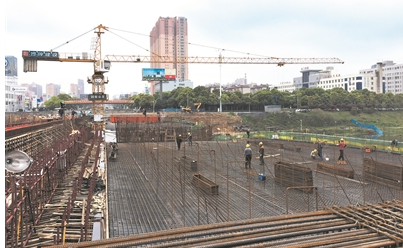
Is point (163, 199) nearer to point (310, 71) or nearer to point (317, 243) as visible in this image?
point (317, 243)

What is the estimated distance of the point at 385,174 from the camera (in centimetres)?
1301

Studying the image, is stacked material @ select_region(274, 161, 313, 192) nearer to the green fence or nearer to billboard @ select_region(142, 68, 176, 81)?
the green fence

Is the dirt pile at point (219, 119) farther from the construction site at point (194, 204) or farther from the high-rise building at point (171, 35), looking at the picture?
the high-rise building at point (171, 35)

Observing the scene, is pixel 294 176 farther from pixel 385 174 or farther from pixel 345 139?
pixel 345 139

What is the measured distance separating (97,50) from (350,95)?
52.8m

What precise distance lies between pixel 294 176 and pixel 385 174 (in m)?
3.65

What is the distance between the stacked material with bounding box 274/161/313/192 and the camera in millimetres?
11828

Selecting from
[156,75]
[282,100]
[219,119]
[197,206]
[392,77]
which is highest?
[392,77]

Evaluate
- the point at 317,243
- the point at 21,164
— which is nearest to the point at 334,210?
the point at 317,243

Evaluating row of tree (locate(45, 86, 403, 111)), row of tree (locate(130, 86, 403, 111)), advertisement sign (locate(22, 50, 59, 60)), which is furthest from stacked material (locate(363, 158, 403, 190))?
row of tree (locate(45, 86, 403, 111))

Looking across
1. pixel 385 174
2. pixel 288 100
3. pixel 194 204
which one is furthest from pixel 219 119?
pixel 194 204

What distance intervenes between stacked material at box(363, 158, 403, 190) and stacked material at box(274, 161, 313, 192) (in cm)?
205

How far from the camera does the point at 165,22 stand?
16712 centimetres

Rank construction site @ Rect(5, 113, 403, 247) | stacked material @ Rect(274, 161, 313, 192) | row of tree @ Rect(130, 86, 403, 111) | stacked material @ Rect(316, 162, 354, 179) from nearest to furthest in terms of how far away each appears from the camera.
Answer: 1. construction site @ Rect(5, 113, 403, 247)
2. stacked material @ Rect(274, 161, 313, 192)
3. stacked material @ Rect(316, 162, 354, 179)
4. row of tree @ Rect(130, 86, 403, 111)
